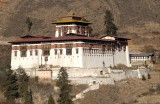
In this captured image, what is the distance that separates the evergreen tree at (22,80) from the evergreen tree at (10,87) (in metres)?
1.11

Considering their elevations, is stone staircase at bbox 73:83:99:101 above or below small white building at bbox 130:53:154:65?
below

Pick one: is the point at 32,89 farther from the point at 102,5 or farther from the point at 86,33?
the point at 102,5

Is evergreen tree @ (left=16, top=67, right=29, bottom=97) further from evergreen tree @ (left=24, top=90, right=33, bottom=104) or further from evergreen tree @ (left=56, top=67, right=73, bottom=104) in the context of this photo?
evergreen tree @ (left=56, top=67, right=73, bottom=104)

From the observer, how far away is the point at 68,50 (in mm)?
110125

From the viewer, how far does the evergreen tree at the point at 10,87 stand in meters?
105

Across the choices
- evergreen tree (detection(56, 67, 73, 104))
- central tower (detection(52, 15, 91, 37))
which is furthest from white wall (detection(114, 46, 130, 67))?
evergreen tree (detection(56, 67, 73, 104))

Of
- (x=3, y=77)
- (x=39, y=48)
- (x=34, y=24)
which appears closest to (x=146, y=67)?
(x=39, y=48)

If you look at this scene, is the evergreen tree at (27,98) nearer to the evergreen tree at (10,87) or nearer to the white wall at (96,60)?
the evergreen tree at (10,87)

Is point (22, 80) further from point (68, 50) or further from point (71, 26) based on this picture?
point (71, 26)

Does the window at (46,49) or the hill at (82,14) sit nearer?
the window at (46,49)

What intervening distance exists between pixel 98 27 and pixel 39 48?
64018 millimetres

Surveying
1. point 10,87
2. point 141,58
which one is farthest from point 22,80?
point 141,58

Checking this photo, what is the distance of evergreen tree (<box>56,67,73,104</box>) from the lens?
96725 millimetres

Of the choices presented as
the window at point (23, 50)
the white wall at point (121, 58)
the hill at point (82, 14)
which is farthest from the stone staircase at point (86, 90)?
the hill at point (82, 14)
